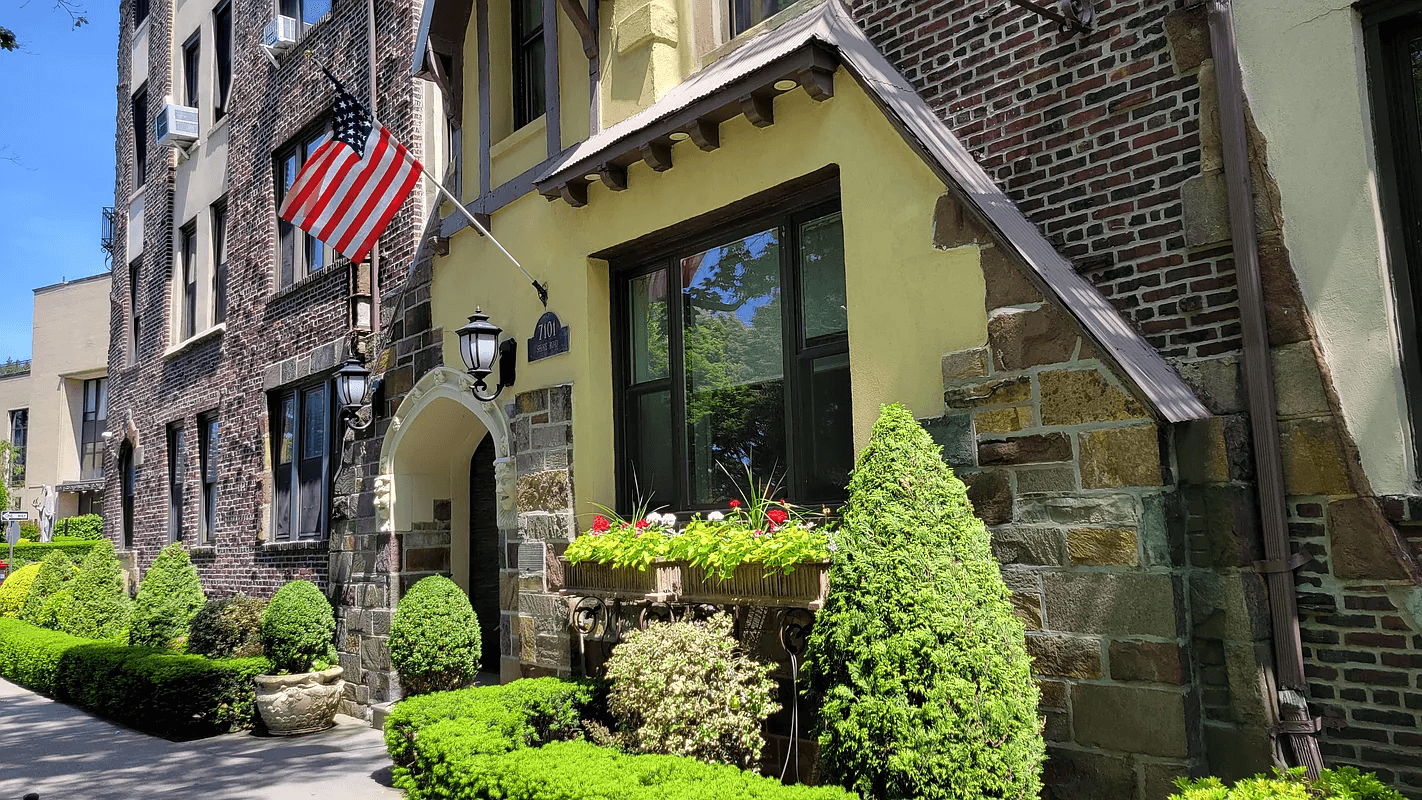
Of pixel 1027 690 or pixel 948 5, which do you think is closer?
pixel 1027 690

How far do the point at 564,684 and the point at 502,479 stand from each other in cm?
203

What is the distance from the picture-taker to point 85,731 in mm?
10375

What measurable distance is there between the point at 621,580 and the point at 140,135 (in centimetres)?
1778

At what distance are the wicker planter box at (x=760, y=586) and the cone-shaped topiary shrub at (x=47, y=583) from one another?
49.4ft

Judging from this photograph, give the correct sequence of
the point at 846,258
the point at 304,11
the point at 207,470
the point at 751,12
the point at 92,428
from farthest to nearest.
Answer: the point at 92,428 → the point at 207,470 → the point at 304,11 → the point at 751,12 → the point at 846,258

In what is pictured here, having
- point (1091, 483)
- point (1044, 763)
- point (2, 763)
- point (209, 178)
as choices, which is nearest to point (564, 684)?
point (1044, 763)

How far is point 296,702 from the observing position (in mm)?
9711

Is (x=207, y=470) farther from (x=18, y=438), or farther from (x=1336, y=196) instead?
(x=18, y=438)

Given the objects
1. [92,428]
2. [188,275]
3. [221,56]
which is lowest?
[188,275]

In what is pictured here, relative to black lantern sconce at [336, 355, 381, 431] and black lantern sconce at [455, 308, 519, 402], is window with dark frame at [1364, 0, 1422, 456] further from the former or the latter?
black lantern sconce at [336, 355, 381, 431]

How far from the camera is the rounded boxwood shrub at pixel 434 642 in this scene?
26.8 feet

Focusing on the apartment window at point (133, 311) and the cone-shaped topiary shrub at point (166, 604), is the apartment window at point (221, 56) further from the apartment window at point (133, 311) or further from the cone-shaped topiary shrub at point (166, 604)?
the cone-shaped topiary shrub at point (166, 604)

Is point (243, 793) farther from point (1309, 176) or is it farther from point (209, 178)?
point (209, 178)

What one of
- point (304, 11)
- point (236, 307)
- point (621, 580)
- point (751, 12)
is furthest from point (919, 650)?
point (304, 11)
